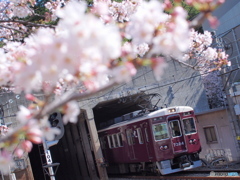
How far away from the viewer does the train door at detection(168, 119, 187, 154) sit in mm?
14375

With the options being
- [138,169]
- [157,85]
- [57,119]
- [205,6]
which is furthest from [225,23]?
[205,6]

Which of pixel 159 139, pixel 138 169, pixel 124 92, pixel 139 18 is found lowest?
pixel 138 169

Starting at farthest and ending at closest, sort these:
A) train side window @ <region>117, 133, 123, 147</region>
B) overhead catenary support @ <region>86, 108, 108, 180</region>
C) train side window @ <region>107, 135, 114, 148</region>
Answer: train side window @ <region>107, 135, 114, 148</region> → overhead catenary support @ <region>86, 108, 108, 180</region> → train side window @ <region>117, 133, 123, 147</region>

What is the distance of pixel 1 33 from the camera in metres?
9.27

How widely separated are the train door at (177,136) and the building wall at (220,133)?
185 centimetres

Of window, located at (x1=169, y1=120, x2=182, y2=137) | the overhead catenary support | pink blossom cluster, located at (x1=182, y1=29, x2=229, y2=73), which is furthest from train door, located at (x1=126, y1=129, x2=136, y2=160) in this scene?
pink blossom cluster, located at (x1=182, y1=29, x2=229, y2=73)

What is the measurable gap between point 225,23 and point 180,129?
12.4 metres

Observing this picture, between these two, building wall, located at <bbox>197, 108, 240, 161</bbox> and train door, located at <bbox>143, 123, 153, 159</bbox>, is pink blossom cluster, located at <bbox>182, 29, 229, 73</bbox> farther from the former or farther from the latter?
building wall, located at <bbox>197, 108, 240, 161</bbox>

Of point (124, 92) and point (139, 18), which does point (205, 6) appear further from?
point (124, 92)

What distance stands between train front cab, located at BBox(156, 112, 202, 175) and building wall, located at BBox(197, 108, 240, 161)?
1.46m

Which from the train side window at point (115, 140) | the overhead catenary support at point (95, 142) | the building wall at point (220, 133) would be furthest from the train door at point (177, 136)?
the overhead catenary support at point (95, 142)

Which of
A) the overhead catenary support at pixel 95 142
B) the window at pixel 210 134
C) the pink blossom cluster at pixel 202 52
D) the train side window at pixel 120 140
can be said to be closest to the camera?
the pink blossom cluster at pixel 202 52

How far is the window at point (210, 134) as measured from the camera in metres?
16.7

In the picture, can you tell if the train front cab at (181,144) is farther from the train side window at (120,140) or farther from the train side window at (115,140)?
the train side window at (115,140)
